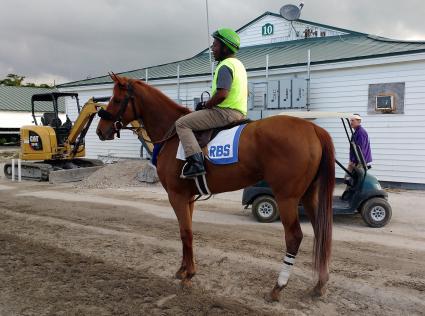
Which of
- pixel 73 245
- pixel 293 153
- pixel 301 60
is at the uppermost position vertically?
pixel 301 60

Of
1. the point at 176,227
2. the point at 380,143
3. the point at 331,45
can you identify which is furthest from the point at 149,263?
the point at 331,45

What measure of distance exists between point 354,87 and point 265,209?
660cm

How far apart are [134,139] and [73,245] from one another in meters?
12.4

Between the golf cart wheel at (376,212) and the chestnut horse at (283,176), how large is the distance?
3475mm

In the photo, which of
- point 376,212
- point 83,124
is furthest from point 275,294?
point 83,124

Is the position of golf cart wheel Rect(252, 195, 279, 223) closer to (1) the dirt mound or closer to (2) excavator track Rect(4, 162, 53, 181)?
(1) the dirt mound

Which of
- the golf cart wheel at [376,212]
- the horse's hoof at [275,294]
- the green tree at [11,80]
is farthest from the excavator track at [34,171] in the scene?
the green tree at [11,80]

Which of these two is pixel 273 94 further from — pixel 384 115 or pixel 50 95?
pixel 50 95

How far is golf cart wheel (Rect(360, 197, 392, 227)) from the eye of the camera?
24.7 ft

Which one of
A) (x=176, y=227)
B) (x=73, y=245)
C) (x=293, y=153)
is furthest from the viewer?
(x=176, y=227)

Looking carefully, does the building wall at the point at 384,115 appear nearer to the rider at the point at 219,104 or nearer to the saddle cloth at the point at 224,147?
the rider at the point at 219,104

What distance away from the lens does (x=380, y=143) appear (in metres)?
12.3

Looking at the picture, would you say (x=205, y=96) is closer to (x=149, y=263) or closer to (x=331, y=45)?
(x=331, y=45)

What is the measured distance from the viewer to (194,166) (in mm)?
4500
